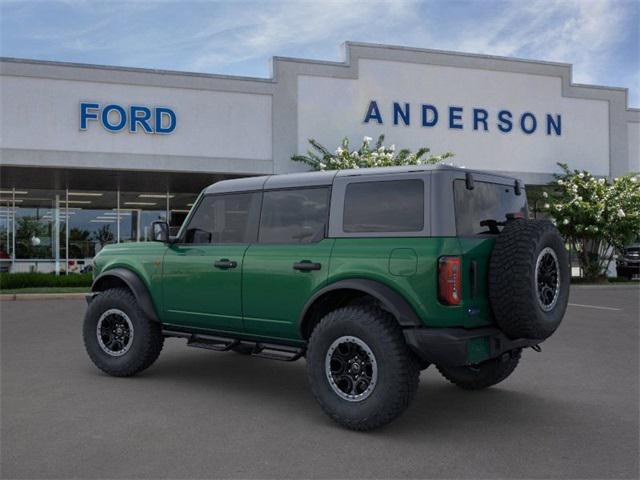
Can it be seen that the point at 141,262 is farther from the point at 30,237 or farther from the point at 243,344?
the point at 30,237

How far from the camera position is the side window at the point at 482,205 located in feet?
17.1

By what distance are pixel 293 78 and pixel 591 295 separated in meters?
11.6

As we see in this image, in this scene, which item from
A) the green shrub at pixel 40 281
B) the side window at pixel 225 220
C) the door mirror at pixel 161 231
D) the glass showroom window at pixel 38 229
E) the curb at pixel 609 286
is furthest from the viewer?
the glass showroom window at pixel 38 229

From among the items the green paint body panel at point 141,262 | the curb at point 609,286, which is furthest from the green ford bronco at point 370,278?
the curb at point 609,286

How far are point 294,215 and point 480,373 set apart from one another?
236cm

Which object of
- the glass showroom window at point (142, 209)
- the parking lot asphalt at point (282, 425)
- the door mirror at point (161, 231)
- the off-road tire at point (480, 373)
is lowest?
the parking lot asphalt at point (282, 425)

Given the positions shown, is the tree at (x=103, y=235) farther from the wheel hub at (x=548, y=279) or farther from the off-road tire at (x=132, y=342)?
the wheel hub at (x=548, y=279)

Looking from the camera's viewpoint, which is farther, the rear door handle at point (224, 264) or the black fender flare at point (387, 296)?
the rear door handle at point (224, 264)

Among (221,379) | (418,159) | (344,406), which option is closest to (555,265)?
(344,406)

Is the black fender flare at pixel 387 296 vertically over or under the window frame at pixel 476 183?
under

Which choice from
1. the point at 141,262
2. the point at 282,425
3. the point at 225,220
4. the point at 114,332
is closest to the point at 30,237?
the point at 114,332

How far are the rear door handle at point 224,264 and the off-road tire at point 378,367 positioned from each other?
3.99 feet

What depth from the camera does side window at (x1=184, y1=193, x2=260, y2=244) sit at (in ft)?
20.7

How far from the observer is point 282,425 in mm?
5262
